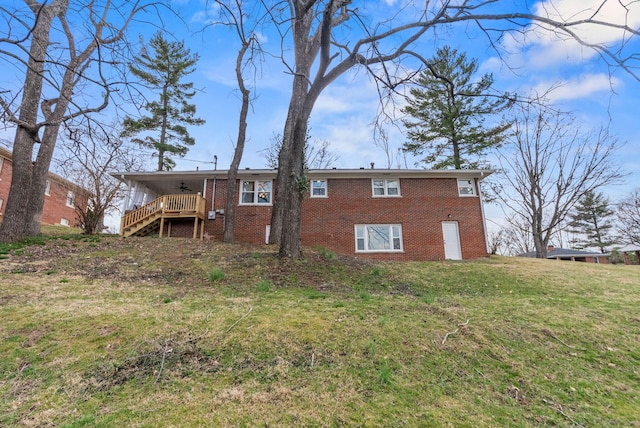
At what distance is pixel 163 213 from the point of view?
48.3ft

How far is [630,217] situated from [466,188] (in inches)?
1155

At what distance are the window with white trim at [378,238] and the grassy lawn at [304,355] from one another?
Answer: 849 centimetres

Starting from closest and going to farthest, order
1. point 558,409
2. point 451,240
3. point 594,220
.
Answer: point 558,409 → point 451,240 → point 594,220

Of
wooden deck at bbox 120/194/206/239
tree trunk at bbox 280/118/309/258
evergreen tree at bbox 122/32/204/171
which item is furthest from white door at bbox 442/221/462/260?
evergreen tree at bbox 122/32/204/171

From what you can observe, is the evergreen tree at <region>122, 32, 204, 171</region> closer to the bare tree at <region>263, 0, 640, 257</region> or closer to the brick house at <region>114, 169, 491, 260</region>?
the brick house at <region>114, 169, 491, 260</region>

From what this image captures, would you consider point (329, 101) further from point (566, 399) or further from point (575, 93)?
point (566, 399)

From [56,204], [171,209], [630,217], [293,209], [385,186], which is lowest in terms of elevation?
[293,209]

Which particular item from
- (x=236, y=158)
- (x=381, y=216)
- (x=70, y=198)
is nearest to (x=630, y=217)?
(x=381, y=216)

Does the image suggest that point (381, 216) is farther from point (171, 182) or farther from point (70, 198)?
point (70, 198)

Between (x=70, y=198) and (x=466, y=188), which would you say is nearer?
(x=466, y=188)

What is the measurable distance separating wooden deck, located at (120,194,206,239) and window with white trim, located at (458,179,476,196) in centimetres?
1304

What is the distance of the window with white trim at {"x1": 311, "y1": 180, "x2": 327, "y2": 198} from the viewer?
15508 millimetres

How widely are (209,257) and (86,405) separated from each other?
6325 millimetres

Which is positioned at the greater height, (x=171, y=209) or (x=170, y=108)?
(x=170, y=108)
